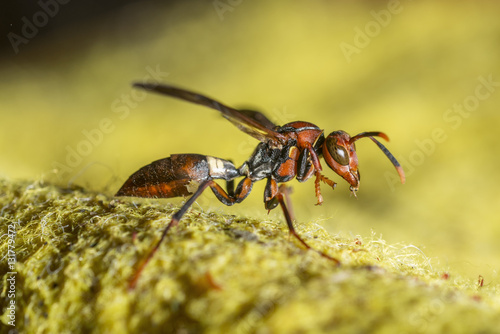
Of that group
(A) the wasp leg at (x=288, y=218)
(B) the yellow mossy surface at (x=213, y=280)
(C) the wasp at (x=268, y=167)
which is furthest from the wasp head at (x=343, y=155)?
(B) the yellow mossy surface at (x=213, y=280)

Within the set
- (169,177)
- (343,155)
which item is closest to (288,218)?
(343,155)

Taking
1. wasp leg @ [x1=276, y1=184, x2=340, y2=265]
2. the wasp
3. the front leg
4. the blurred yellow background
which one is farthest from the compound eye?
the blurred yellow background

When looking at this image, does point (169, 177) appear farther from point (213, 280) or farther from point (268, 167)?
point (213, 280)

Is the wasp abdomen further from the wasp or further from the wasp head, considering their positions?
the wasp head

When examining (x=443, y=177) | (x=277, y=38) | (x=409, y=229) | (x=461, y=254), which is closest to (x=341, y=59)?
(x=277, y=38)

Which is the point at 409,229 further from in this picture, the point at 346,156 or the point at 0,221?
the point at 0,221
